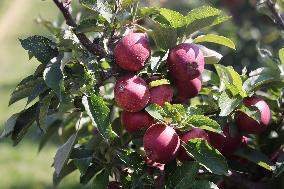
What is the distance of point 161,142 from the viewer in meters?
1.00

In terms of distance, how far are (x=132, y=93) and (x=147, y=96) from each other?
1.7 inches

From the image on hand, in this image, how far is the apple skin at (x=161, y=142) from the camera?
3.28ft

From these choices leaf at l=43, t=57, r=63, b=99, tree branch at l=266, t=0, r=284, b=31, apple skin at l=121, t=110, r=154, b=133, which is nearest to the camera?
leaf at l=43, t=57, r=63, b=99

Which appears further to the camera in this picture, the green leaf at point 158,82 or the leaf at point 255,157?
the leaf at point 255,157

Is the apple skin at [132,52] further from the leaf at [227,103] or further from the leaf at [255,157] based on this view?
the leaf at [255,157]

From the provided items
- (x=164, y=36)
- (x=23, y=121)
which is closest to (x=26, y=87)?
(x=23, y=121)

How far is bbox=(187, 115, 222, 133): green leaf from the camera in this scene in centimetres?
99

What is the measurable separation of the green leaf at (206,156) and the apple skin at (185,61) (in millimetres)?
137

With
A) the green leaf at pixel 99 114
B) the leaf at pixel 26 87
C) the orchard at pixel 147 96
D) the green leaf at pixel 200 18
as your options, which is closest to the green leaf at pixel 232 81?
the orchard at pixel 147 96

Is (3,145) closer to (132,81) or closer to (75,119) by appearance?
(75,119)

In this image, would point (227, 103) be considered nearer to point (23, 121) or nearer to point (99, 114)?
point (99, 114)

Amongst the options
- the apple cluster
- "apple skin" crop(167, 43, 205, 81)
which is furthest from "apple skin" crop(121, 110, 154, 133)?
"apple skin" crop(167, 43, 205, 81)

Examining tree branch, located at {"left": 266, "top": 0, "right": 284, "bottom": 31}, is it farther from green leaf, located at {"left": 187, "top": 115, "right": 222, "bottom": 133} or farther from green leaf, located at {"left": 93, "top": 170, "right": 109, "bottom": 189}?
green leaf, located at {"left": 93, "top": 170, "right": 109, "bottom": 189}

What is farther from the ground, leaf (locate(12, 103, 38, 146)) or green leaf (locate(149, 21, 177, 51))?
green leaf (locate(149, 21, 177, 51))
